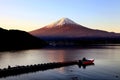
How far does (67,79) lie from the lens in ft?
187

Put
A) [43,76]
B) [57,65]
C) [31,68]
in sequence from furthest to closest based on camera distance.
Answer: [57,65], [31,68], [43,76]

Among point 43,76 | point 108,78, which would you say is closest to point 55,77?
point 43,76

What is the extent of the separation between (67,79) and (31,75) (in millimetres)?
10452

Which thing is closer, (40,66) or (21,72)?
(21,72)

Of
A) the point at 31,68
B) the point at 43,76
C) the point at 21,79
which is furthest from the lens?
the point at 31,68

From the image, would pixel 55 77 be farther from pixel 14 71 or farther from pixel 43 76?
pixel 14 71

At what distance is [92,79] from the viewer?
2201 inches

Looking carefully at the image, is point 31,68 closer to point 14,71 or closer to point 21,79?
point 14,71

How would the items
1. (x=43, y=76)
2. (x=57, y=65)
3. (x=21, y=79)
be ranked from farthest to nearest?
(x=57, y=65) → (x=43, y=76) → (x=21, y=79)

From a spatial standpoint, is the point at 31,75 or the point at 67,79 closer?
the point at 67,79

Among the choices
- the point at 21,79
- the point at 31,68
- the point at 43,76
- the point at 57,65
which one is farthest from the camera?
the point at 57,65

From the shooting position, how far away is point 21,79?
183ft

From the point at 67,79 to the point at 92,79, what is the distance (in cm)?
637

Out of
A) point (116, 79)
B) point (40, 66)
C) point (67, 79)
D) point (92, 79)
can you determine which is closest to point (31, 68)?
point (40, 66)
